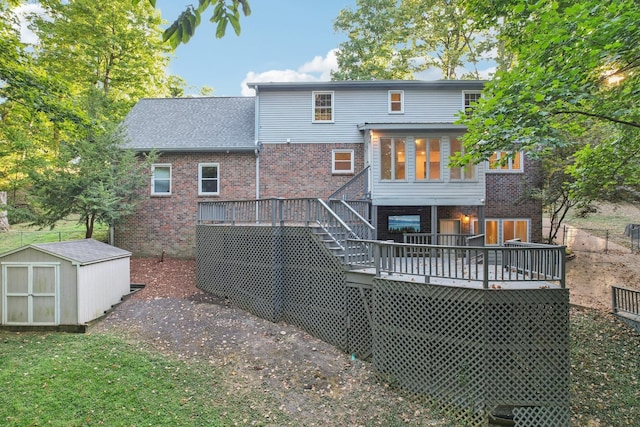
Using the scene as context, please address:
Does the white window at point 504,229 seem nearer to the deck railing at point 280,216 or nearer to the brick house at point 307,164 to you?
the brick house at point 307,164

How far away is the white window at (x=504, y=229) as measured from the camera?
43.4ft

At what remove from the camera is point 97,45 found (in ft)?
57.2

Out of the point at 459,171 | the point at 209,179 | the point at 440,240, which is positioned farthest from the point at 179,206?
the point at 459,171

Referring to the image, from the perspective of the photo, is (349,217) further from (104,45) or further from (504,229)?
(104,45)

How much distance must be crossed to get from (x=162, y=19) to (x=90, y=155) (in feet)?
42.1

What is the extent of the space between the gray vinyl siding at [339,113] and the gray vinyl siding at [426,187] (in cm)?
222

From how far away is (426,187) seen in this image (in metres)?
11.7

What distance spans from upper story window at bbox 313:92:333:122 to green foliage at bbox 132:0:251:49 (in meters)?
11.5

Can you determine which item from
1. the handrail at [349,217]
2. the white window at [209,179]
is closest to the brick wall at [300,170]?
the white window at [209,179]

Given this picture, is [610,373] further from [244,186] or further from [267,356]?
[244,186]

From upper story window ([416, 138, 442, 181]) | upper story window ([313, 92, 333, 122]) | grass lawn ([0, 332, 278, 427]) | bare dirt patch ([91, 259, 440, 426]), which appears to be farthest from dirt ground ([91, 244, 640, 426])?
upper story window ([313, 92, 333, 122])

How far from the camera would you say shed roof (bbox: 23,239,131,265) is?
26.6 feet

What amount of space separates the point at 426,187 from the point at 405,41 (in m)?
15.3

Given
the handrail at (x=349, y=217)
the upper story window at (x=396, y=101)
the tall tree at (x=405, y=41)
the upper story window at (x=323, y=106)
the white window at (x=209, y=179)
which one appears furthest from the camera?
the tall tree at (x=405, y=41)
